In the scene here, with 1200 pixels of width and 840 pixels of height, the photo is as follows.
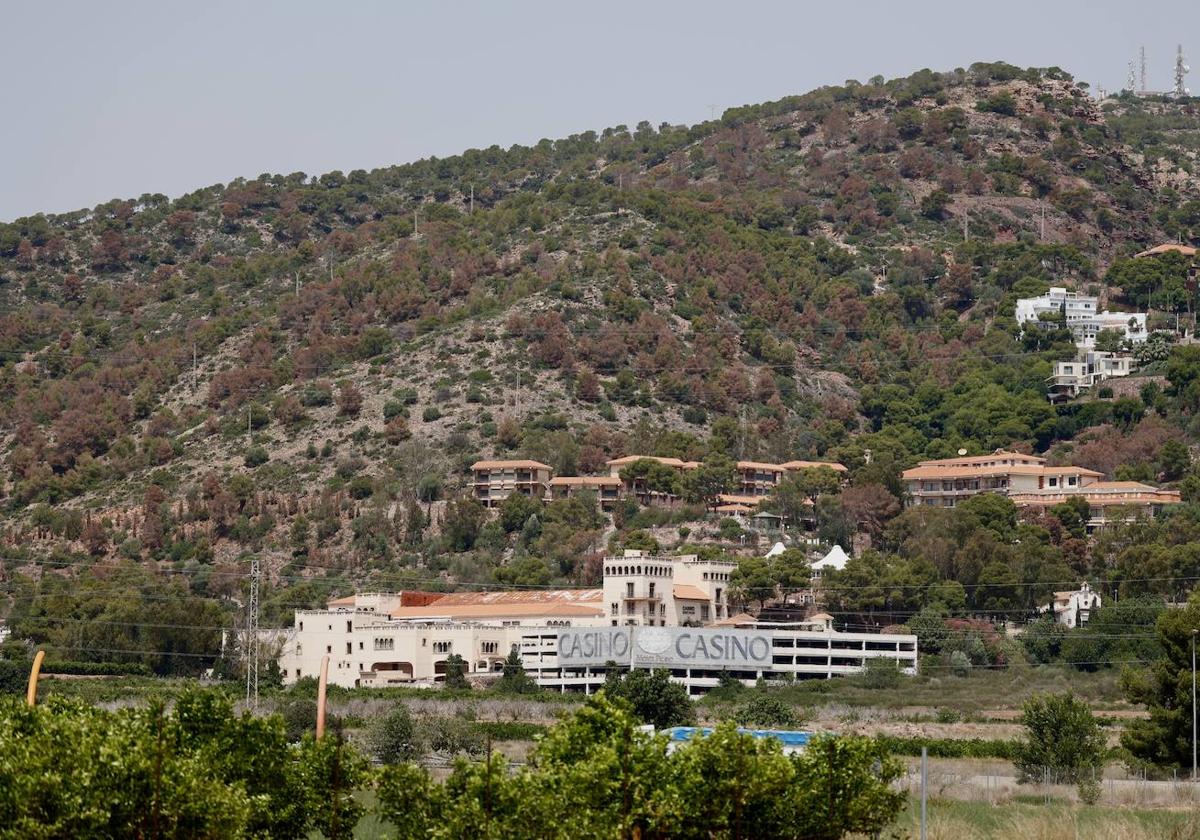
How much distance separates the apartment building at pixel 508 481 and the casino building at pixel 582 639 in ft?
87.8

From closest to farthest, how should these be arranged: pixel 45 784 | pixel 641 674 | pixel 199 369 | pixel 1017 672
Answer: pixel 45 784 < pixel 641 674 < pixel 1017 672 < pixel 199 369

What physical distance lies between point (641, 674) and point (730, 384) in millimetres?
74855

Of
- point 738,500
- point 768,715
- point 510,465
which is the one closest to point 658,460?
point 738,500

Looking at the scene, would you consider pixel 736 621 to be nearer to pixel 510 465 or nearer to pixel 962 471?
pixel 510 465

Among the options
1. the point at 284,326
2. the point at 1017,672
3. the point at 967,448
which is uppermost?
the point at 284,326

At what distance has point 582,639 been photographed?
108250 mm

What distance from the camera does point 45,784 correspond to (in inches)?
1359

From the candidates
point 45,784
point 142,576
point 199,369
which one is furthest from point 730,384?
point 45,784

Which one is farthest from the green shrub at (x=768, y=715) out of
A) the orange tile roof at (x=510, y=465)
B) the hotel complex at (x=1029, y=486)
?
the orange tile roof at (x=510, y=465)

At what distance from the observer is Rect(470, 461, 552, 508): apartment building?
147 meters

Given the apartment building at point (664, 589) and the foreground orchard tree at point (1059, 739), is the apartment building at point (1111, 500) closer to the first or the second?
the apartment building at point (664, 589)

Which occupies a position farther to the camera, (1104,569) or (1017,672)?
(1104,569)

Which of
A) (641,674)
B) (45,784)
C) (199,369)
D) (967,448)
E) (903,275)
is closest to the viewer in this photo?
(45,784)

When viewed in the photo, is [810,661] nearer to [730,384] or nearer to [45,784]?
[730,384]
